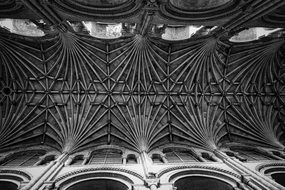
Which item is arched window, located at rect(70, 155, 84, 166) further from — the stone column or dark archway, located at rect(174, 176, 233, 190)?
the stone column

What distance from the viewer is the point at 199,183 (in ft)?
37.6

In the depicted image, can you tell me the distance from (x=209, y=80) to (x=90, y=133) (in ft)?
33.2

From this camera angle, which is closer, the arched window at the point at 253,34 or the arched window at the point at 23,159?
the arched window at the point at 23,159

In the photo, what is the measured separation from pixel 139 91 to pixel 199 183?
8.23m

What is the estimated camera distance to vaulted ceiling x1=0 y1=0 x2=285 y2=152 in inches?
612

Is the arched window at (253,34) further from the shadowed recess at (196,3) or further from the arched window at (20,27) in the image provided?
the arched window at (20,27)

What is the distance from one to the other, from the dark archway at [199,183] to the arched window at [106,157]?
12.6 feet

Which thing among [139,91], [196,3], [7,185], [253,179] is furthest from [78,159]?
[196,3]

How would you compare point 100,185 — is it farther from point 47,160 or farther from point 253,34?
point 253,34

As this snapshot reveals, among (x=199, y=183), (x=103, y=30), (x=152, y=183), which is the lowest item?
(x=152, y=183)

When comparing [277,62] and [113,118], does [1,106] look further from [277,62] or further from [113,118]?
[277,62]

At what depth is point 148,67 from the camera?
16734mm

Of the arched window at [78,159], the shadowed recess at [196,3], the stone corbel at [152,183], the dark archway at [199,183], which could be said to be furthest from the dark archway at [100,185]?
the shadowed recess at [196,3]

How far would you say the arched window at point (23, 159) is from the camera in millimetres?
12499
